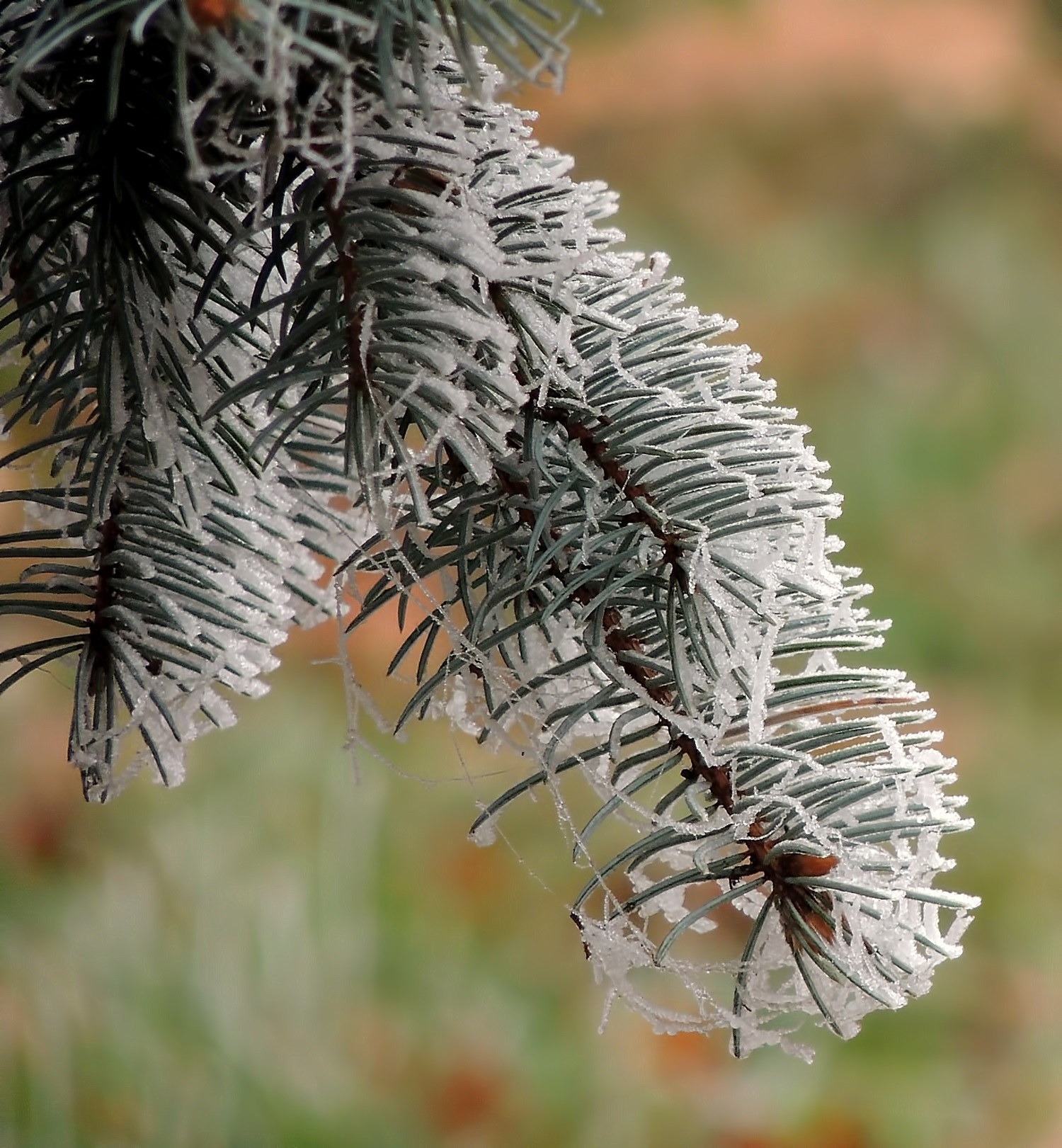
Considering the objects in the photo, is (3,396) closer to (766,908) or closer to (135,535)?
(135,535)

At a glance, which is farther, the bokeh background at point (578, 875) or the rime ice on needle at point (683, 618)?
the bokeh background at point (578, 875)

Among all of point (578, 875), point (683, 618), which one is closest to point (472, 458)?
point (683, 618)

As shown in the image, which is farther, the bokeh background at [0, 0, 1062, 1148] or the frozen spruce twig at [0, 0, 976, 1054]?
the bokeh background at [0, 0, 1062, 1148]

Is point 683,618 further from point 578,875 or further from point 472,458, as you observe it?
point 578,875


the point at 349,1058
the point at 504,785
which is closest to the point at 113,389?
the point at 349,1058
